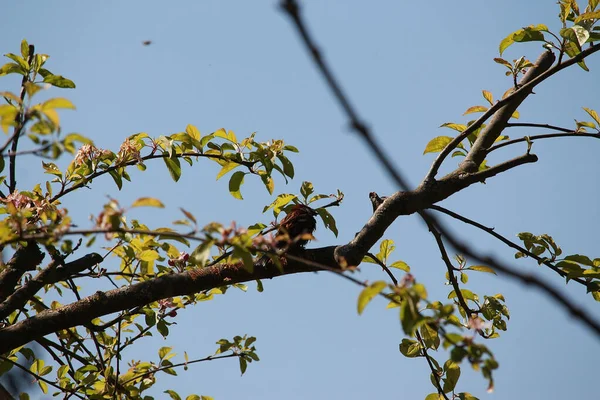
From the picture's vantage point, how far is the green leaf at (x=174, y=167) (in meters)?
2.35

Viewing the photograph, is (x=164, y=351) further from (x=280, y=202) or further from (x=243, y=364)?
(x=280, y=202)

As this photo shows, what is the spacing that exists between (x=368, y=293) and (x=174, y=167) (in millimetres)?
1345

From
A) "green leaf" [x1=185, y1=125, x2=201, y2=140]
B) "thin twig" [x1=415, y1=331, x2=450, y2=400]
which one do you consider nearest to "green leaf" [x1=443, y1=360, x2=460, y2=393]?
"thin twig" [x1=415, y1=331, x2=450, y2=400]

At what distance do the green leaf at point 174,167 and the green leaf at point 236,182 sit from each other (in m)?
0.24

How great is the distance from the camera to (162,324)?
8.21 feet

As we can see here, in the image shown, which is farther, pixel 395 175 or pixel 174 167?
pixel 174 167

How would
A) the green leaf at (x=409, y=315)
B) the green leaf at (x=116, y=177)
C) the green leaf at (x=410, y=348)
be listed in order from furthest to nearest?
the green leaf at (x=116, y=177)
the green leaf at (x=410, y=348)
the green leaf at (x=409, y=315)

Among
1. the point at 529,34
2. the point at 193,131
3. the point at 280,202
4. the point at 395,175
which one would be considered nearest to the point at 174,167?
the point at 193,131

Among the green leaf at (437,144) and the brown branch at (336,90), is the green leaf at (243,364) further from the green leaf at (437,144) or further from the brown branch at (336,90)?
the brown branch at (336,90)

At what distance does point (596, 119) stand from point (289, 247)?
121cm

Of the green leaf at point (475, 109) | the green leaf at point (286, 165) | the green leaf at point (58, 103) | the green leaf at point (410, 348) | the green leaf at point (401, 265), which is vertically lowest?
the green leaf at point (58, 103)

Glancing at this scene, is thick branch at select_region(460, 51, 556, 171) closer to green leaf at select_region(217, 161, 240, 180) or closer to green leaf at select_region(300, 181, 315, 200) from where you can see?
green leaf at select_region(300, 181, 315, 200)

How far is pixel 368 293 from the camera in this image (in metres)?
1.19

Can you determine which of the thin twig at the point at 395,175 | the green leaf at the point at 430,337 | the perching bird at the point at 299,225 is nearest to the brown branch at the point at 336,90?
the thin twig at the point at 395,175
